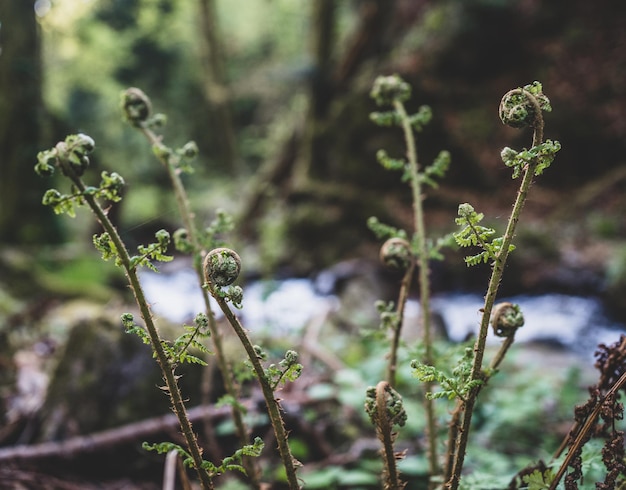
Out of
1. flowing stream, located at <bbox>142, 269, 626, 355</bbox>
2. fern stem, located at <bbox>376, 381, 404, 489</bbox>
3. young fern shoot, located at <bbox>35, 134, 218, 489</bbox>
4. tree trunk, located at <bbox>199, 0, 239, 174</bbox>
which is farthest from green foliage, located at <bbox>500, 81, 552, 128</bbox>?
tree trunk, located at <bbox>199, 0, 239, 174</bbox>

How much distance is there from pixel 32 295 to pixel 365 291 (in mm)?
4496

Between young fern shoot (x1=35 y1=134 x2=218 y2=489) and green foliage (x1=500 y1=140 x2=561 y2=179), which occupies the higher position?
green foliage (x1=500 y1=140 x2=561 y2=179)

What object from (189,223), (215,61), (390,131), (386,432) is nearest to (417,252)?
(386,432)

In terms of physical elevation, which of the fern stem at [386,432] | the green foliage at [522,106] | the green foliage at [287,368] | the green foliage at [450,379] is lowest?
the fern stem at [386,432]

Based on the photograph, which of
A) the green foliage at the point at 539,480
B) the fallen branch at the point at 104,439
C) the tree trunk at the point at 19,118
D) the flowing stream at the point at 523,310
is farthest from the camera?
the tree trunk at the point at 19,118

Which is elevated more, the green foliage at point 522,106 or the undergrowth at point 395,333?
the green foliage at point 522,106

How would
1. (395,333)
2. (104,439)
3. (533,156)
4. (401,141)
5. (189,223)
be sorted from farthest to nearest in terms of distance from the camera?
(401,141), (104,439), (189,223), (395,333), (533,156)

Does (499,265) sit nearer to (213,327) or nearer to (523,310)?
(213,327)

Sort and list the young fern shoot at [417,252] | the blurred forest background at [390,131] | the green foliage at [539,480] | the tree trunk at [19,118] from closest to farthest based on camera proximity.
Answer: the green foliage at [539,480]
the young fern shoot at [417,252]
the tree trunk at [19,118]
the blurred forest background at [390,131]

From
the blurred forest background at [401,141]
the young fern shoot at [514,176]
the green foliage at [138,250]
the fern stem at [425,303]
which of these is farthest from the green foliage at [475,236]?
the blurred forest background at [401,141]

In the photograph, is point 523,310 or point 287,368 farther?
point 523,310

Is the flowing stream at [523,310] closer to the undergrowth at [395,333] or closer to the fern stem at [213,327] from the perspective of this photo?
the fern stem at [213,327]

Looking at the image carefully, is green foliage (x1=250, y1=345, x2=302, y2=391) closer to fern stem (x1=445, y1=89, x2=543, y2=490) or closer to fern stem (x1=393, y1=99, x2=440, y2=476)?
fern stem (x1=445, y1=89, x2=543, y2=490)

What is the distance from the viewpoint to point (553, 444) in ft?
6.84
